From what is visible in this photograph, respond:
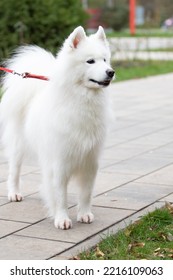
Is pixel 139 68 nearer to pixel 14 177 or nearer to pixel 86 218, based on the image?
pixel 14 177

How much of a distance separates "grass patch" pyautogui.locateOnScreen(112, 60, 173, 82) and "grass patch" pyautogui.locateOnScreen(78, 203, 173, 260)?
1169cm

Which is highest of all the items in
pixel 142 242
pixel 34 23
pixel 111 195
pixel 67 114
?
pixel 67 114

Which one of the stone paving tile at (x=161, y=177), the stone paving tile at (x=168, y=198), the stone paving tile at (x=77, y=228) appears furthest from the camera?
the stone paving tile at (x=161, y=177)

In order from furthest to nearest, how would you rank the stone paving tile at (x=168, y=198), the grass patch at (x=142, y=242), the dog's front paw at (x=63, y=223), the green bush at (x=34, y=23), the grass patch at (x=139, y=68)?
the grass patch at (x=139, y=68)
the green bush at (x=34, y=23)
the stone paving tile at (x=168, y=198)
the dog's front paw at (x=63, y=223)
the grass patch at (x=142, y=242)

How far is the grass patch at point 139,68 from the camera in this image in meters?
18.2

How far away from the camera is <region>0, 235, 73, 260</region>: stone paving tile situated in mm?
5000

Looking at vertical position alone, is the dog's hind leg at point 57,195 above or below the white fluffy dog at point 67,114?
below

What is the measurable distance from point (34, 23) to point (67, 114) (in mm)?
13245

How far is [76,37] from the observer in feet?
17.8

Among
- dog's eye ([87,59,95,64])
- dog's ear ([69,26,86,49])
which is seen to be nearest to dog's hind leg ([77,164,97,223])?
dog's eye ([87,59,95,64])

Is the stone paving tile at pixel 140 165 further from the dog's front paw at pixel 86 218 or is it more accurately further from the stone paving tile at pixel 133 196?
the dog's front paw at pixel 86 218

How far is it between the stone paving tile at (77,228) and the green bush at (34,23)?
39.7ft

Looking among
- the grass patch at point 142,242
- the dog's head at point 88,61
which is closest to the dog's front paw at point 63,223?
the grass patch at point 142,242

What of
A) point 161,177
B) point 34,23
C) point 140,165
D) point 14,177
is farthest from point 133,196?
point 34,23
